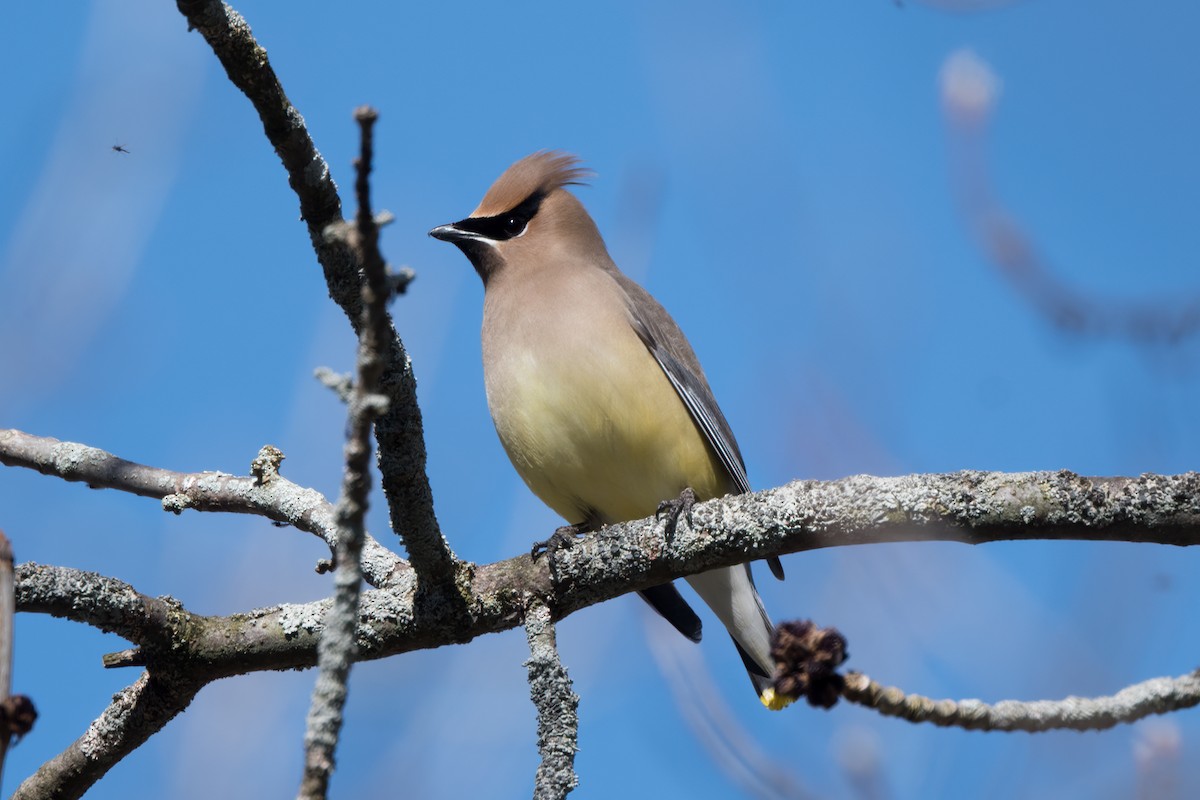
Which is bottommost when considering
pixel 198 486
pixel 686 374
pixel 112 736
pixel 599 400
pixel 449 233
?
pixel 112 736

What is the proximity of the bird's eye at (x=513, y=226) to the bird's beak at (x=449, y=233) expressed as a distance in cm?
19

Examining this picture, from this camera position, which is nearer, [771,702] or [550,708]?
[550,708]

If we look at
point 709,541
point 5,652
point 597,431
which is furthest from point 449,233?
point 5,652

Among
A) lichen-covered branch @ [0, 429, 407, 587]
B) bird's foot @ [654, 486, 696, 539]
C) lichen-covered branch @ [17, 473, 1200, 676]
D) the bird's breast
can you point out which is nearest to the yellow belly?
the bird's breast

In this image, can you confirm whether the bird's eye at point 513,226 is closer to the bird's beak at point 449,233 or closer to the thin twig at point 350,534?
the bird's beak at point 449,233

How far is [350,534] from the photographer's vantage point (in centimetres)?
193

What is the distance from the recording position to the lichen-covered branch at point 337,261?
266 centimetres

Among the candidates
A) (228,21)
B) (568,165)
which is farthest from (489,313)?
(228,21)

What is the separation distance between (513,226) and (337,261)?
9.78 ft

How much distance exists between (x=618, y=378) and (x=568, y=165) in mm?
Answer: 1815

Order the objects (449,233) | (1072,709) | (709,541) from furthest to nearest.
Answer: (449,233)
(709,541)
(1072,709)

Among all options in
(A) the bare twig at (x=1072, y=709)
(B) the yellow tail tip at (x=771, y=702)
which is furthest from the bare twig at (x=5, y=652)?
(B) the yellow tail tip at (x=771, y=702)

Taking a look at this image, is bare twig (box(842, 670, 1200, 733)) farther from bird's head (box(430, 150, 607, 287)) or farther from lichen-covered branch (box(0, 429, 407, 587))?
bird's head (box(430, 150, 607, 287))

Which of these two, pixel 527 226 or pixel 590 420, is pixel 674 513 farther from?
pixel 527 226
